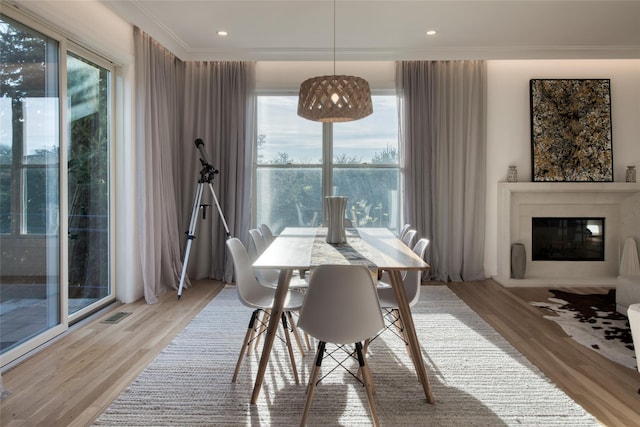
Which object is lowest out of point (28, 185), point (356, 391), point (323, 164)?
point (356, 391)

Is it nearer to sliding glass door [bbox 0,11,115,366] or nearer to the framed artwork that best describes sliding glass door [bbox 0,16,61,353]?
sliding glass door [bbox 0,11,115,366]

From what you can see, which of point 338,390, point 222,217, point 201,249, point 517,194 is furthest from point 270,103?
point 338,390

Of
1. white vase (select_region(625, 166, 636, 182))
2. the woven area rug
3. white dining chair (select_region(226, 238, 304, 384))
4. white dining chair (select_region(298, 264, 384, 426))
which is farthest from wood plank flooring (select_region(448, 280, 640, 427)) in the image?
white vase (select_region(625, 166, 636, 182))

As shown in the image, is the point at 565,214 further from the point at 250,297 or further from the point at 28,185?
the point at 28,185

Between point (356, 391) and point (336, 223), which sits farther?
point (336, 223)

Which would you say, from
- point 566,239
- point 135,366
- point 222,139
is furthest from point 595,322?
point 222,139

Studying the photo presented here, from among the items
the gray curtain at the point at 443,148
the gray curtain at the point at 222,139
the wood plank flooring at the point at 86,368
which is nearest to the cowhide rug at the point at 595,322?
the gray curtain at the point at 443,148

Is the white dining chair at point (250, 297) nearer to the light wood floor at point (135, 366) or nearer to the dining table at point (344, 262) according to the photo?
the dining table at point (344, 262)

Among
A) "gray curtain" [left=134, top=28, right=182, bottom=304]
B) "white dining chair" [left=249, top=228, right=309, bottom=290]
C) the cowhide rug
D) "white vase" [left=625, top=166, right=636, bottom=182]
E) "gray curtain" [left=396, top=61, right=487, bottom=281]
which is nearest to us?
the cowhide rug

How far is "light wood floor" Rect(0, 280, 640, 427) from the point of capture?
81.5 inches

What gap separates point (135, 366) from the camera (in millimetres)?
2578

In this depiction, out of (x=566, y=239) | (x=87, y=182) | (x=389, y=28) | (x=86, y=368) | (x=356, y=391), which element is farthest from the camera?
(x=566, y=239)

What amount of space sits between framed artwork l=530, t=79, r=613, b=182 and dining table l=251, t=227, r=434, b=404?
300 centimetres

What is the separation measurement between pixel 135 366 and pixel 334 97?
2.19 m
